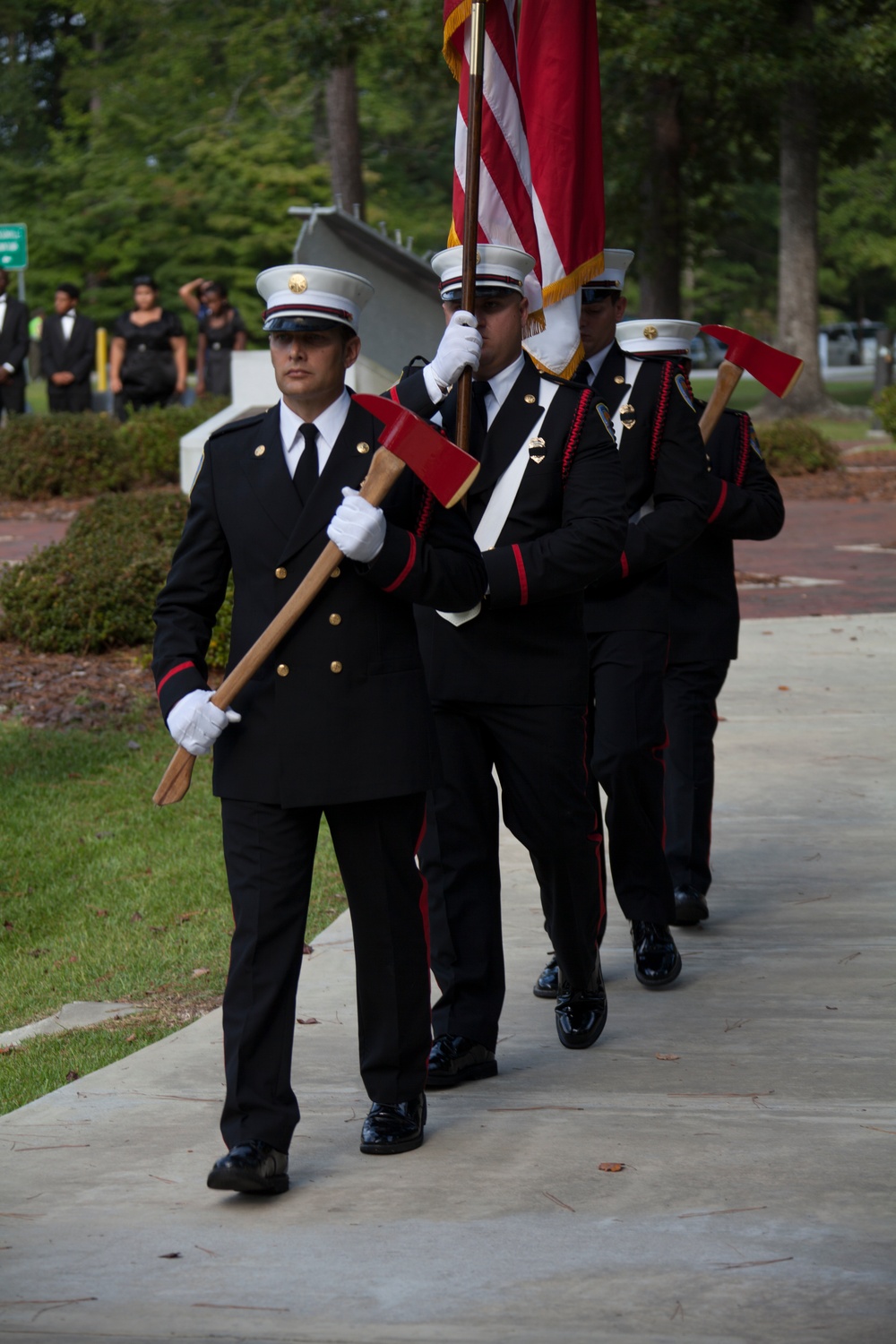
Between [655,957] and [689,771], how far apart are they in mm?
883

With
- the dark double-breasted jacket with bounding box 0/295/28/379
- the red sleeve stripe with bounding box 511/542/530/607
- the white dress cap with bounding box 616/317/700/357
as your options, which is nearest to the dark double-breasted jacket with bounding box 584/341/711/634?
the white dress cap with bounding box 616/317/700/357

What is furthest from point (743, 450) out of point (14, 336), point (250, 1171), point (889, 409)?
point (14, 336)

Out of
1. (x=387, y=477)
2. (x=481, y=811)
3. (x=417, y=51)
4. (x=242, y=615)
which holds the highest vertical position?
(x=417, y=51)

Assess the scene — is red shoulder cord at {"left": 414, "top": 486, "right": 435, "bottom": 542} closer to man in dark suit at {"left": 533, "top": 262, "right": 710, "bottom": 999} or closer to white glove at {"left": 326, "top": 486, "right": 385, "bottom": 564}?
white glove at {"left": 326, "top": 486, "right": 385, "bottom": 564}

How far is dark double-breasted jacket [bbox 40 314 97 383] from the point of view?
21.0 metres

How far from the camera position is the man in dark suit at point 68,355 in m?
21.0

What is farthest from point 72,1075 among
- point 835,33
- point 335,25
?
point 835,33

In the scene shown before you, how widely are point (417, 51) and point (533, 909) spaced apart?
79.3 ft

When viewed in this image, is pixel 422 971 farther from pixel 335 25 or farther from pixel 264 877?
pixel 335 25

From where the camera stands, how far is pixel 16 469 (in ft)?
59.8

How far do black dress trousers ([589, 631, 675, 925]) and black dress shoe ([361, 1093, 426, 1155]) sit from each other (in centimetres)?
141

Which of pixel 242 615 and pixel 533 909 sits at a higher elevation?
pixel 242 615

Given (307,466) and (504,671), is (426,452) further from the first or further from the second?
(504,671)

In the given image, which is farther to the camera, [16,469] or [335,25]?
[335,25]
